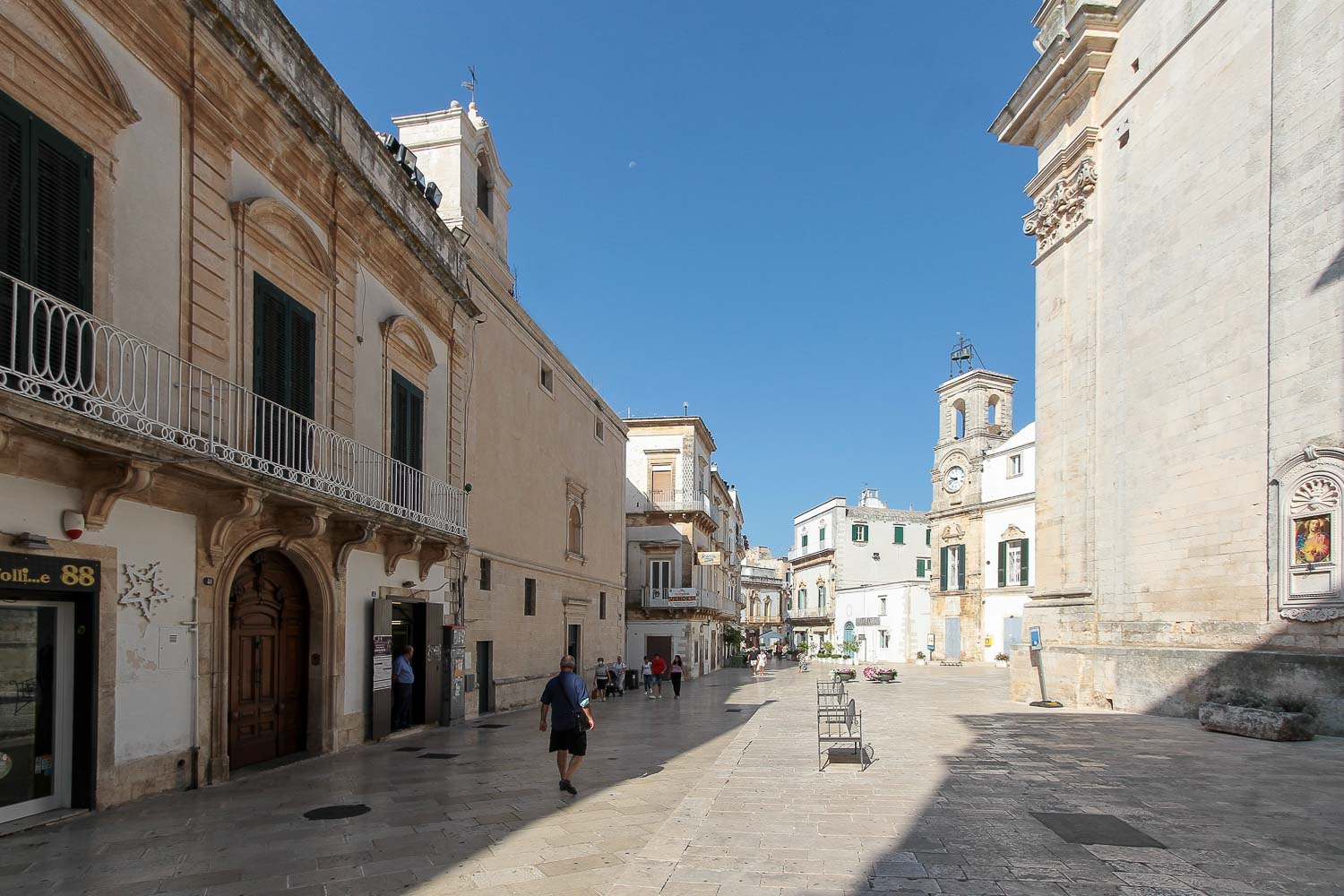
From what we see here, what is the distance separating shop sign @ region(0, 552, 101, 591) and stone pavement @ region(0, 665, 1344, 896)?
76.5 inches

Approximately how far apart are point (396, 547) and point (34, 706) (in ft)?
20.3

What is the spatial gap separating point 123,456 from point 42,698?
2179mm

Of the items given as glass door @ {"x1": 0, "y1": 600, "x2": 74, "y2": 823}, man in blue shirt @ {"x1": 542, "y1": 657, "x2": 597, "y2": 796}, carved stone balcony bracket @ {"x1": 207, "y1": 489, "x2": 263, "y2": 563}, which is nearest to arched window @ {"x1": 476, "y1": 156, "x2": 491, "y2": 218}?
carved stone balcony bracket @ {"x1": 207, "y1": 489, "x2": 263, "y2": 563}

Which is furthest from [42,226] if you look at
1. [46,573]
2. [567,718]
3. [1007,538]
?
[1007,538]

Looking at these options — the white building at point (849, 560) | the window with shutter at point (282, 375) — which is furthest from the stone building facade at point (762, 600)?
the window with shutter at point (282, 375)

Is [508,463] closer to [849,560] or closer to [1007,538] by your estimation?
[1007,538]

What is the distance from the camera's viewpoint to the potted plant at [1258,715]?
11.9 m

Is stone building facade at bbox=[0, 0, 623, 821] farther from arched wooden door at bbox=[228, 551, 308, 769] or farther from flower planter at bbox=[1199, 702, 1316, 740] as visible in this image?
flower planter at bbox=[1199, 702, 1316, 740]

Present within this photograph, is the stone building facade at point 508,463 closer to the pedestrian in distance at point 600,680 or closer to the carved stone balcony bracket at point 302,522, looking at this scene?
the pedestrian in distance at point 600,680

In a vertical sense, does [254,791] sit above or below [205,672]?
below

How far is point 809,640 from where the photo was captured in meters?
70.4

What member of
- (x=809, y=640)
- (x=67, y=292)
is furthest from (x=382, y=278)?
(x=809, y=640)

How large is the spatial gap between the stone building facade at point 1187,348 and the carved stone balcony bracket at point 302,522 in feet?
44.1

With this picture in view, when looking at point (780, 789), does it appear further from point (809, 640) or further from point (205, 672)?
point (809, 640)
